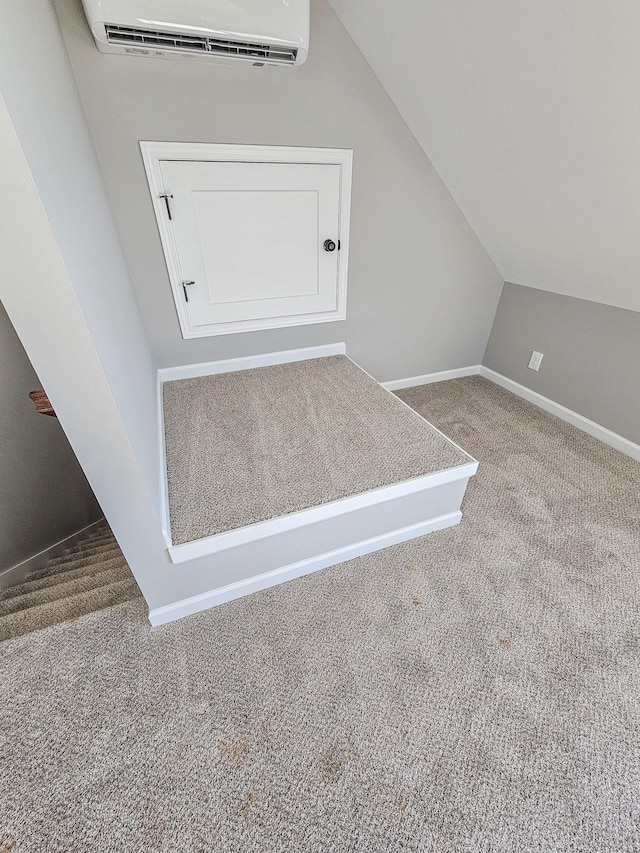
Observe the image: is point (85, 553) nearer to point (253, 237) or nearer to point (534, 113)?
point (253, 237)

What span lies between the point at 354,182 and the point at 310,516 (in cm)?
180

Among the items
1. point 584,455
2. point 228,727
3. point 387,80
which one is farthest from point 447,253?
point 228,727

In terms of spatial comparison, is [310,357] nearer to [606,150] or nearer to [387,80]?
[387,80]

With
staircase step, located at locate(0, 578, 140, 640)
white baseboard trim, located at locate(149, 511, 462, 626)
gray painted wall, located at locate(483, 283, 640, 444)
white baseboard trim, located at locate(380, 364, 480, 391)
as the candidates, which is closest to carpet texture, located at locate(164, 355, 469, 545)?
white baseboard trim, located at locate(149, 511, 462, 626)

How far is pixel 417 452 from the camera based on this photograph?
60.4 inches

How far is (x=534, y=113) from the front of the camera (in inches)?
52.5

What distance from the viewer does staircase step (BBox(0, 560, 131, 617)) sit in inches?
50.9

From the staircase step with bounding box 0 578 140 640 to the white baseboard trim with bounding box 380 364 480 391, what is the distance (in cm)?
210

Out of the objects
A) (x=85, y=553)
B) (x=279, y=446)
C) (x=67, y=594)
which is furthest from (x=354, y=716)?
(x=85, y=553)

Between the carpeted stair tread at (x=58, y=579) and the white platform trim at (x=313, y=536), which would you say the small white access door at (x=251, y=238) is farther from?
the carpeted stair tread at (x=58, y=579)

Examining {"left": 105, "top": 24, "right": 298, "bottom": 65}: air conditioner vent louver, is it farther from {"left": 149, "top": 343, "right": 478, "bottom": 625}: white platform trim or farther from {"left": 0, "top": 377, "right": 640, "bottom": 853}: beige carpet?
{"left": 0, "top": 377, "right": 640, "bottom": 853}: beige carpet

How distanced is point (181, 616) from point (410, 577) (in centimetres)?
86

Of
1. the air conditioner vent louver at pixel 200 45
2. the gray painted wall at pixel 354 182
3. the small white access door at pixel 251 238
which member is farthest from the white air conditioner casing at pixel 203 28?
the small white access door at pixel 251 238

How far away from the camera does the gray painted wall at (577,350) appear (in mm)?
2049
